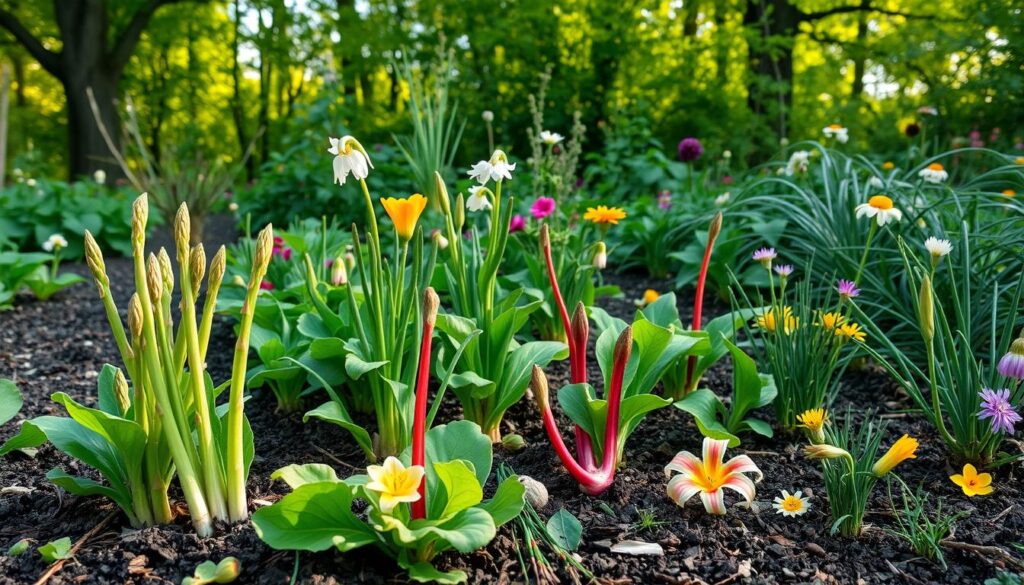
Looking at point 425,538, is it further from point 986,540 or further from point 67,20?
point 67,20

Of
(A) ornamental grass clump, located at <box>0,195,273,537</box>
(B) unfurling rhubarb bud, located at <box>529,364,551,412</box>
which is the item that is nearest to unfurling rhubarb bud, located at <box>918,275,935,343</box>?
(B) unfurling rhubarb bud, located at <box>529,364,551,412</box>

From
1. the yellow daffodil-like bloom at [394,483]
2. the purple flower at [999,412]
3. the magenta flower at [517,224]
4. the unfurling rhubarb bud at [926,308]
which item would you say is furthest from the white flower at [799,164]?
the yellow daffodil-like bloom at [394,483]

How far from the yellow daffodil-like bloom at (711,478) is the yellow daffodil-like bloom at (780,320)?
0.42 metres

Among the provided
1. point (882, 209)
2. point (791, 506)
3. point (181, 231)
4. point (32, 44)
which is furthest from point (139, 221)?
point (32, 44)

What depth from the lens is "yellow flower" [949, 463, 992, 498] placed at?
1482 mm

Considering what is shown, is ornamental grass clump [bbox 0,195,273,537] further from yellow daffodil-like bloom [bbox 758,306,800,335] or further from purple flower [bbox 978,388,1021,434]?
purple flower [bbox 978,388,1021,434]

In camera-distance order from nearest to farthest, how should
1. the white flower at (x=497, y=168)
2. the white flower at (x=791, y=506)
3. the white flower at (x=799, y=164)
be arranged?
the white flower at (x=791, y=506) → the white flower at (x=497, y=168) → the white flower at (x=799, y=164)

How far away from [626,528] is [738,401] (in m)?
0.55

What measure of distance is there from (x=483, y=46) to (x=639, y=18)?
1.73 meters

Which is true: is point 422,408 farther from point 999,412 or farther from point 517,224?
point 517,224

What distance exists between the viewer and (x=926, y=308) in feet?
4.91

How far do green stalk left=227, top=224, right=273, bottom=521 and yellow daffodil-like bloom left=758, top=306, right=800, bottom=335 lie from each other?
123cm

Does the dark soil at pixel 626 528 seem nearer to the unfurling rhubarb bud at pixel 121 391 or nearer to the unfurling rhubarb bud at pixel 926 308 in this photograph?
the unfurling rhubarb bud at pixel 121 391

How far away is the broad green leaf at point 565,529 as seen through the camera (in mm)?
1329
